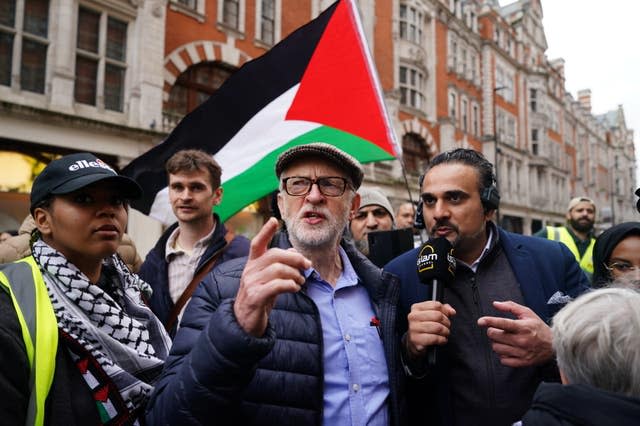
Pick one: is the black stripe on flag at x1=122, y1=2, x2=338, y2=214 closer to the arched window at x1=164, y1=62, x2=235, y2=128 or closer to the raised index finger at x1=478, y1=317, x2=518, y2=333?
the raised index finger at x1=478, y1=317, x2=518, y2=333

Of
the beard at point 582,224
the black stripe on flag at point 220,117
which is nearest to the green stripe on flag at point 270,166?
the black stripe on flag at point 220,117

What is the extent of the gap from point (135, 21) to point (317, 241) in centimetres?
1116

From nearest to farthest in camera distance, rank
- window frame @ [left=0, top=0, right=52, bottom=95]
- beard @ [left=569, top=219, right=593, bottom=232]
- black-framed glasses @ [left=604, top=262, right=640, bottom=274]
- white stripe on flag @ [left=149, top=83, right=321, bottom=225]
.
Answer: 1. black-framed glasses @ [left=604, top=262, right=640, bottom=274]
2. white stripe on flag @ [left=149, top=83, right=321, bottom=225]
3. beard @ [left=569, top=219, right=593, bottom=232]
4. window frame @ [left=0, top=0, right=52, bottom=95]

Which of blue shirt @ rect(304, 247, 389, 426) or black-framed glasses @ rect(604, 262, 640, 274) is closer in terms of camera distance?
blue shirt @ rect(304, 247, 389, 426)

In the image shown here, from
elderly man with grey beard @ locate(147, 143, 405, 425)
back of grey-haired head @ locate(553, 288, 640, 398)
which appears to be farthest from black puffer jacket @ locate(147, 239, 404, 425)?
back of grey-haired head @ locate(553, 288, 640, 398)

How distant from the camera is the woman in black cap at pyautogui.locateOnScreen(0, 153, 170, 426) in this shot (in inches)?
54.7

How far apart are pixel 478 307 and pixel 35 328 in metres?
1.81

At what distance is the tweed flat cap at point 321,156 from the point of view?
1978mm

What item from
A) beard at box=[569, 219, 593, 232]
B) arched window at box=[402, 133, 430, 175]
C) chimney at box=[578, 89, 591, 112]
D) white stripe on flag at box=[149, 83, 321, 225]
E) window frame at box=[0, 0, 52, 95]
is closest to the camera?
white stripe on flag at box=[149, 83, 321, 225]

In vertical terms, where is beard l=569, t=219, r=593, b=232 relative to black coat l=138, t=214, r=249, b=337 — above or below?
above

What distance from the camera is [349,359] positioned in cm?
177

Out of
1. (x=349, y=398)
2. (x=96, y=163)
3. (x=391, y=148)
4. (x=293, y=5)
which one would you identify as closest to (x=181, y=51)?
(x=293, y=5)

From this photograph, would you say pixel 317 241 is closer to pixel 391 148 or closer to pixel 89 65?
pixel 391 148

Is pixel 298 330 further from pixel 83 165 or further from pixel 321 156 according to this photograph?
pixel 83 165
